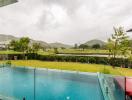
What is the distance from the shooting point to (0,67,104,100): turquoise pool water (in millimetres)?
12664

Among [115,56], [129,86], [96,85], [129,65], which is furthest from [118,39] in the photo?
[129,86]

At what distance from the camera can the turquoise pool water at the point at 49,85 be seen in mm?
12664

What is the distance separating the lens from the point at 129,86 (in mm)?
6578

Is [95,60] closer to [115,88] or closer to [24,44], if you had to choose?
[24,44]

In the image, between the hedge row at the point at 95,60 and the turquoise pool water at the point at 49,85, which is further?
the hedge row at the point at 95,60

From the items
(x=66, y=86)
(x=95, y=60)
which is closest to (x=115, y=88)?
(x=66, y=86)

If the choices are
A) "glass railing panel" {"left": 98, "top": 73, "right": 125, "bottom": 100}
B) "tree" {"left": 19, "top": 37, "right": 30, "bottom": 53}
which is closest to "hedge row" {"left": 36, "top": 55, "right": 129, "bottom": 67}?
"tree" {"left": 19, "top": 37, "right": 30, "bottom": 53}

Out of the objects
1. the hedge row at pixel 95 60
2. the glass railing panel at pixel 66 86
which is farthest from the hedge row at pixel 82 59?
the glass railing panel at pixel 66 86

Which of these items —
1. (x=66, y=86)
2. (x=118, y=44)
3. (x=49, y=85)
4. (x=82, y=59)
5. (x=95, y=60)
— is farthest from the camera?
(x=82, y=59)

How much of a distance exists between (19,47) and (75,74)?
100 ft

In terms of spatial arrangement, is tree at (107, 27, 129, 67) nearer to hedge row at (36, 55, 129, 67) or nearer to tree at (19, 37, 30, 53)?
hedge row at (36, 55, 129, 67)

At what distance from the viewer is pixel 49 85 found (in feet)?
52.6

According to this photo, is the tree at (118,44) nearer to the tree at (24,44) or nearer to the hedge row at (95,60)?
the hedge row at (95,60)

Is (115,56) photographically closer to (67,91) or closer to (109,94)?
(67,91)
